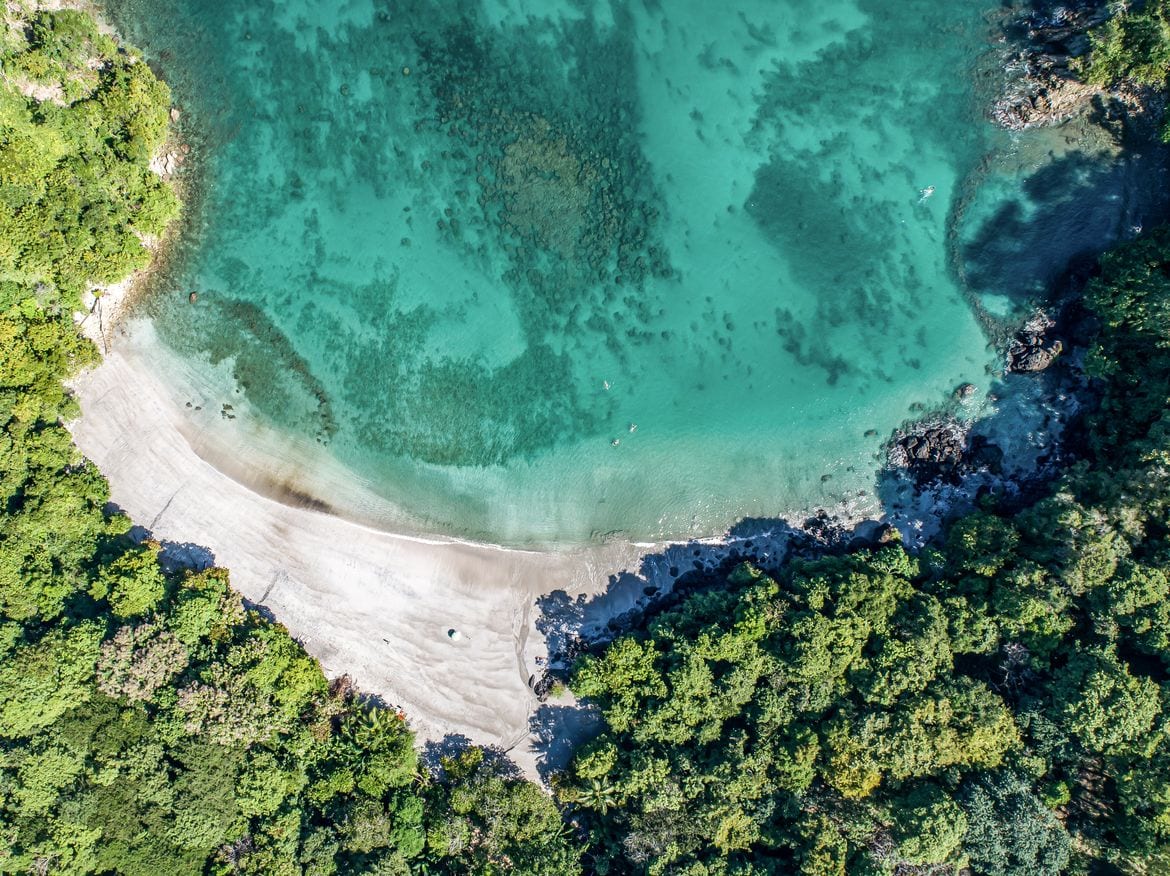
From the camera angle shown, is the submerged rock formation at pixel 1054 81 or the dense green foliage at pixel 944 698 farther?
the submerged rock formation at pixel 1054 81

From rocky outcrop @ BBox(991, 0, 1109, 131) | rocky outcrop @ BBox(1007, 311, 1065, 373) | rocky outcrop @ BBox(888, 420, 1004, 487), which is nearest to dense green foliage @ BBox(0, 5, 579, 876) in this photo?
rocky outcrop @ BBox(888, 420, 1004, 487)

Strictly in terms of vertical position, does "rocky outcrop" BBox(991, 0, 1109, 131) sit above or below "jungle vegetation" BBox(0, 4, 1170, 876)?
above

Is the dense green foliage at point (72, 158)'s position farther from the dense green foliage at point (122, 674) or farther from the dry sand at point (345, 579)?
the dry sand at point (345, 579)

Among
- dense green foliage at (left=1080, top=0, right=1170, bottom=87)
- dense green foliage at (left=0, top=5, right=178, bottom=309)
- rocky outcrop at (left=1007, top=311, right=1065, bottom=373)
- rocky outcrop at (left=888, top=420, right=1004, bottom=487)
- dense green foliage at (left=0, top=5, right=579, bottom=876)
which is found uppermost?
dense green foliage at (left=1080, top=0, right=1170, bottom=87)

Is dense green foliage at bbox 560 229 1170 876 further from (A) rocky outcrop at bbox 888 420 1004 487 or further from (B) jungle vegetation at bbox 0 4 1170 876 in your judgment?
(A) rocky outcrop at bbox 888 420 1004 487

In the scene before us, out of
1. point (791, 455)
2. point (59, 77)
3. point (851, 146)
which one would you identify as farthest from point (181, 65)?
point (791, 455)

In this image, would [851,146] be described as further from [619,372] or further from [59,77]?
[59,77]

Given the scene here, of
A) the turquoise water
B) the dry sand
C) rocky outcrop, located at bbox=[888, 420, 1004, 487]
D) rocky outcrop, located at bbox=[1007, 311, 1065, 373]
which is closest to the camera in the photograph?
the dry sand

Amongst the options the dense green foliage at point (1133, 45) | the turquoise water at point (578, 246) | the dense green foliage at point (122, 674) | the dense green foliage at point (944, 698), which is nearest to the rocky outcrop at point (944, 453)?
the turquoise water at point (578, 246)
